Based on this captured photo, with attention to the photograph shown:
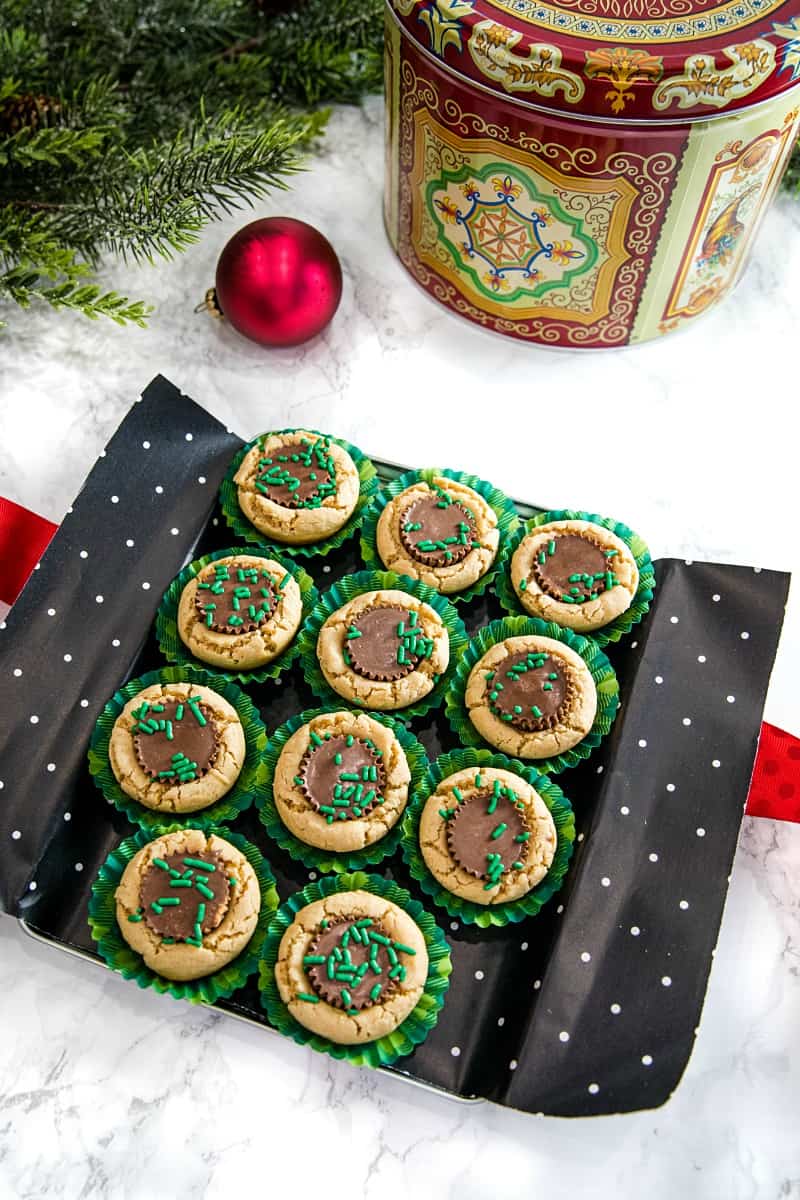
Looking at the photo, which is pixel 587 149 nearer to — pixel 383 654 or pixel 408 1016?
pixel 383 654

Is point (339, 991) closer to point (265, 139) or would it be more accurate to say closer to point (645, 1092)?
point (645, 1092)

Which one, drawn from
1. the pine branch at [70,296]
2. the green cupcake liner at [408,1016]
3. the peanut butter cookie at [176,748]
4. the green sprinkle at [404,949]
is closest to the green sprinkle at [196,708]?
the peanut butter cookie at [176,748]

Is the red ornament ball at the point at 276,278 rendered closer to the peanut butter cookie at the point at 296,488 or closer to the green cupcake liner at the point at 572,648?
the peanut butter cookie at the point at 296,488

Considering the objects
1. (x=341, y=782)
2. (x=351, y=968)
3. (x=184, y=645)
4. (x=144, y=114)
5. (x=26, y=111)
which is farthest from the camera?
(x=144, y=114)

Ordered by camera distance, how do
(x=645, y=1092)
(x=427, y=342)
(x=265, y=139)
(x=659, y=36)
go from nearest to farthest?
(x=645, y=1092)
(x=659, y=36)
(x=265, y=139)
(x=427, y=342)

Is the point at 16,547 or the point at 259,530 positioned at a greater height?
the point at 259,530

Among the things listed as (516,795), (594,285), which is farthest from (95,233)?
(516,795)

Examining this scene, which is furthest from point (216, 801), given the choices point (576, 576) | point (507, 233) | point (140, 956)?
point (507, 233)
